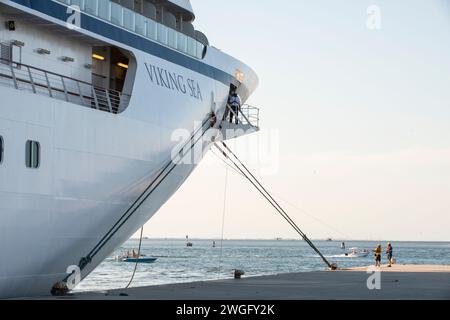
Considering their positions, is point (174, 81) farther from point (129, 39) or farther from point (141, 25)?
point (129, 39)

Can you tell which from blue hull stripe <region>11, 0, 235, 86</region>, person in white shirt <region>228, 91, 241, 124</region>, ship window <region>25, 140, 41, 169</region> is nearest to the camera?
ship window <region>25, 140, 41, 169</region>

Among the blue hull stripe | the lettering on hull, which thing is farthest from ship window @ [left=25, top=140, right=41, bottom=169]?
the lettering on hull

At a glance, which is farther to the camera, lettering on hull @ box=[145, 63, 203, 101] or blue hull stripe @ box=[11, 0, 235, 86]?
lettering on hull @ box=[145, 63, 203, 101]

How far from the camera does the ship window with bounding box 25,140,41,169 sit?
60.3 feet

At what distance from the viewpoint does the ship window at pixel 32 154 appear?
1838cm

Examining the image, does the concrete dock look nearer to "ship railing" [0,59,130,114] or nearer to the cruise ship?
the cruise ship

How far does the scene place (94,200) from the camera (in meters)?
21.0

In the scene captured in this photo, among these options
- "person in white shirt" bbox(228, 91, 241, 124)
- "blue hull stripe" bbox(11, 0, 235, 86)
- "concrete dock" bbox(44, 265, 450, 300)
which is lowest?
"concrete dock" bbox(44, 265, 450, 300)

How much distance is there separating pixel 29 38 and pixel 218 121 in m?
9.14

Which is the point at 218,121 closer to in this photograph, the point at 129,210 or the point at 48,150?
the point at 129,210

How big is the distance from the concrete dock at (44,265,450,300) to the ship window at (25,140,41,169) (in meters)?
2.95

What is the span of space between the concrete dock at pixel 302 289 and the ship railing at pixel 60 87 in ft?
15.8

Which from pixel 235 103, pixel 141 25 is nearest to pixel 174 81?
pixel 141 25
